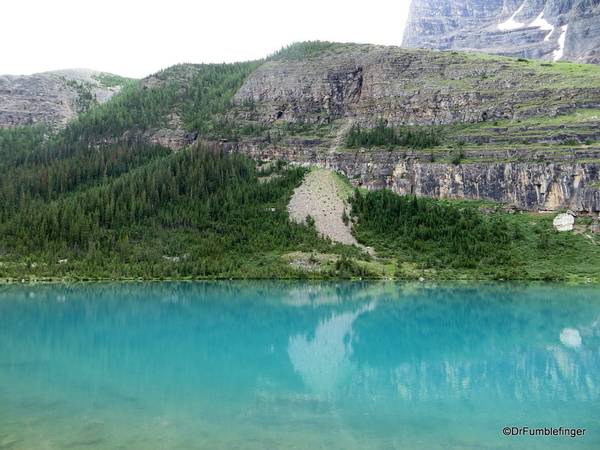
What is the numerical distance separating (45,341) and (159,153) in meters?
116

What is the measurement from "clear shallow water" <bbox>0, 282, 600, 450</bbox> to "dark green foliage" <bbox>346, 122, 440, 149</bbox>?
3268 inches

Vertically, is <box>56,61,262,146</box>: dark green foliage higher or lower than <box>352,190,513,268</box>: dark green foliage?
higher

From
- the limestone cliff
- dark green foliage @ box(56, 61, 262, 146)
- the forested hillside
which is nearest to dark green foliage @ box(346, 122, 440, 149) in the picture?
the forested hillside

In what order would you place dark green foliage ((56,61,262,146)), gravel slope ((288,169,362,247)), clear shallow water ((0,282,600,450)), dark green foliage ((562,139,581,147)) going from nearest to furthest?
clear shallow water ((0,282,600,450)), gravel slope ((288,169,362,247)), dark green foliage ((562,139,581,147)), dark green foliage ((56,61,262,146))

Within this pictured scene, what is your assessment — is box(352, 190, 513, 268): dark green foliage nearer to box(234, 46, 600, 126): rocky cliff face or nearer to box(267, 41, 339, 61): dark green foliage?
box(234, 46, 600, 126): rocky cliff face

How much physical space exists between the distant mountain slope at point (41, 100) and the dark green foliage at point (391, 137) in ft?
356

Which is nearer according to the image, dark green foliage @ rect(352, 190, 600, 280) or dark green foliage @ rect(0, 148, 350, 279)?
dark green foliage @ rect(352, 190, 600, 280)

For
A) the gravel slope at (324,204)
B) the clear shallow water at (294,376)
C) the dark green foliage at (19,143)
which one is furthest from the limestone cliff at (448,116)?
the clear shallow water at (294,376)

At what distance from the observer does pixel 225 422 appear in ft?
51.4

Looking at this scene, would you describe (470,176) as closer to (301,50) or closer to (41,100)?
(301,50)

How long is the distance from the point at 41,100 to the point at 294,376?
190 meters

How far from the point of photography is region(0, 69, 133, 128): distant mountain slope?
165625mm

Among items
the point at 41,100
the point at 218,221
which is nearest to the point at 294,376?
the point at 218,221

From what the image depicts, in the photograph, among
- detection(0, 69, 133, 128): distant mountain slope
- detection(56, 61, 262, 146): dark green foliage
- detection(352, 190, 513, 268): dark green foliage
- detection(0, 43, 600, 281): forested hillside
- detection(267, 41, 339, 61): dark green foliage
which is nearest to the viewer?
detection(0, 43, 600, 281): forested hillside
